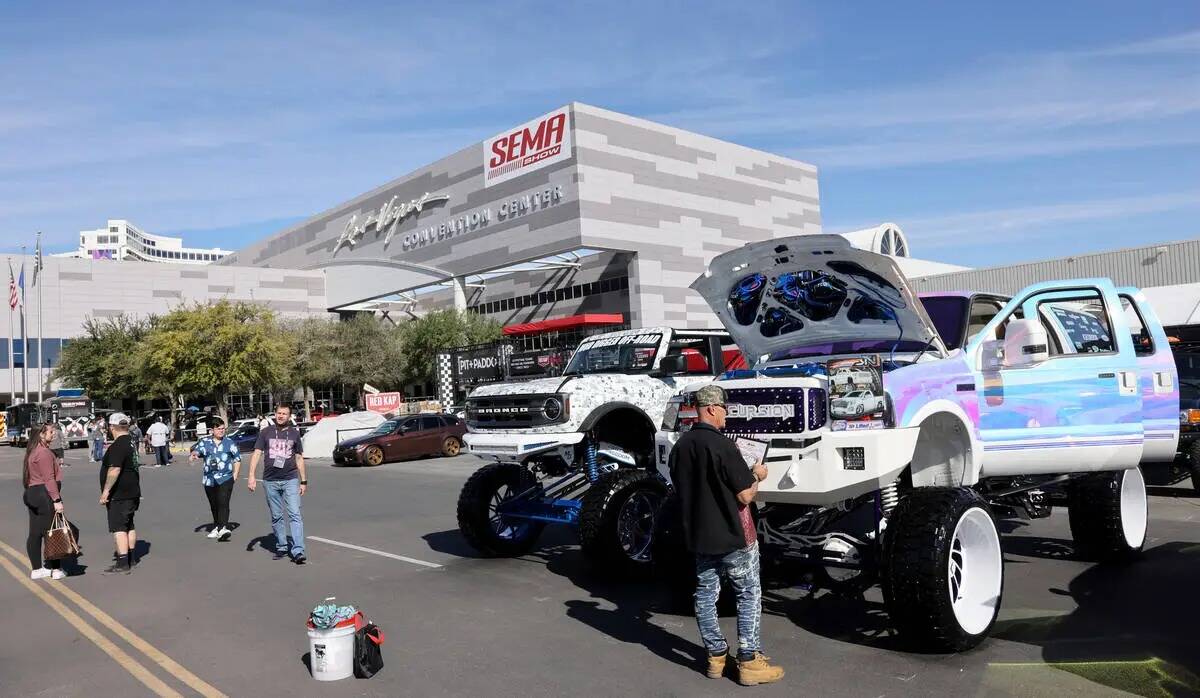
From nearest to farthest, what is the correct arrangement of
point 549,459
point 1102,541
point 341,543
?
point 1102,541 → point 549,459 → point 341,543

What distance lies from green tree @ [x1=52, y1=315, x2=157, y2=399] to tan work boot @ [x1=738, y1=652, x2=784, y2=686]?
179 ft

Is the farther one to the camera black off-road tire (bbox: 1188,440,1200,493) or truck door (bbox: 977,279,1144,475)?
black off-road tire (bbox: 1188,440,1200,493)

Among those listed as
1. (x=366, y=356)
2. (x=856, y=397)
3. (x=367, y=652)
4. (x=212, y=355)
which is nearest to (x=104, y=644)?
(x=367, y=652)

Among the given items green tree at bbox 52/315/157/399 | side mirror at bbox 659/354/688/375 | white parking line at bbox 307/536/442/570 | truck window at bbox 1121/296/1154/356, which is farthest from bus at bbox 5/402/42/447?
truck window at bbox 1121/296/1154/356

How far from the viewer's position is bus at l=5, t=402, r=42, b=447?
47.7 m

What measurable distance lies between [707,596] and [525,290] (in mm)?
53839

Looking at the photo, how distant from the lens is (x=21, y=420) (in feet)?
166

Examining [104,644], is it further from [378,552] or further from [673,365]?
[673,365]

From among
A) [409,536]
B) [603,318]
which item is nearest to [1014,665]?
[409,536]

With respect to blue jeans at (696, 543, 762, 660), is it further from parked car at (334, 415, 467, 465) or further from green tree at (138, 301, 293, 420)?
green tree at (138, 301, 293, 420)

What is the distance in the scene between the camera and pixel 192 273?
70.2m

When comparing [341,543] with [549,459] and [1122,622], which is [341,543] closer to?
[549,459]

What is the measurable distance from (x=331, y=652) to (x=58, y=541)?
5.40 meters

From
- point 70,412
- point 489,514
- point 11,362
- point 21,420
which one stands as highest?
point 11,362
